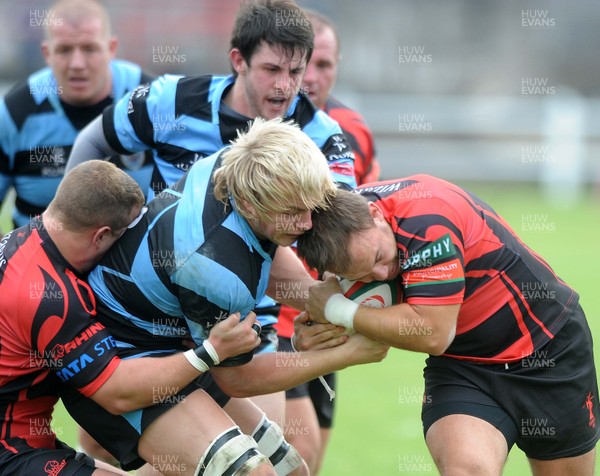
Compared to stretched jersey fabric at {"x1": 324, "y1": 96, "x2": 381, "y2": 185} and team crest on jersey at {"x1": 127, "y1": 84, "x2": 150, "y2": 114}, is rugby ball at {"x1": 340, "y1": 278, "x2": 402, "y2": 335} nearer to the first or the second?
team crest on jersey at {"x1": 127, "y1": 84, "x2": 150, "y2": 114}

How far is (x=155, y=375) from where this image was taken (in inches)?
165

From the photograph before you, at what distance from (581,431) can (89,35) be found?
14.1 feet

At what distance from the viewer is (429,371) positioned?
16.3 feet

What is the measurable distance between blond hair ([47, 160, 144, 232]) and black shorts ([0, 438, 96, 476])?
1.05 metres

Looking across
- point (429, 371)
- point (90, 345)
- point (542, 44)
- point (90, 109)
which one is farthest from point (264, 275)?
point (542, 44)

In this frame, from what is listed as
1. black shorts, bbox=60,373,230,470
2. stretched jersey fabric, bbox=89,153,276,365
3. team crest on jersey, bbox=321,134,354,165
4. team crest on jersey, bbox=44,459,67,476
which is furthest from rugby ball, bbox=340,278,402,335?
team crest on jersey, bbox=44,459,67,476

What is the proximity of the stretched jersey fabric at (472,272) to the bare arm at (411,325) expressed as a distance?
0.16 ft

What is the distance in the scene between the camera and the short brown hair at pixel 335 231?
13.7 feet

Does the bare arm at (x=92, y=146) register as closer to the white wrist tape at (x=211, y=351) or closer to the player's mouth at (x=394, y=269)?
the white wrist tape at (x=211, y=351)

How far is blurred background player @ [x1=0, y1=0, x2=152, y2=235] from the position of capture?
667 centimetres

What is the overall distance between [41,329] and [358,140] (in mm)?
3652

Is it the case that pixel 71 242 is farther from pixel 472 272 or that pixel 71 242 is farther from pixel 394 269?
pixel 472 272

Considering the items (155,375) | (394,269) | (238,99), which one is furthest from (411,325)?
(238,99)

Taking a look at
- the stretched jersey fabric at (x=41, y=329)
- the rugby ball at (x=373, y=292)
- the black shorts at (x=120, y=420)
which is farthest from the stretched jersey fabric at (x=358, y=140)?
the stretched jersey fabric at (x=41, y=329)
